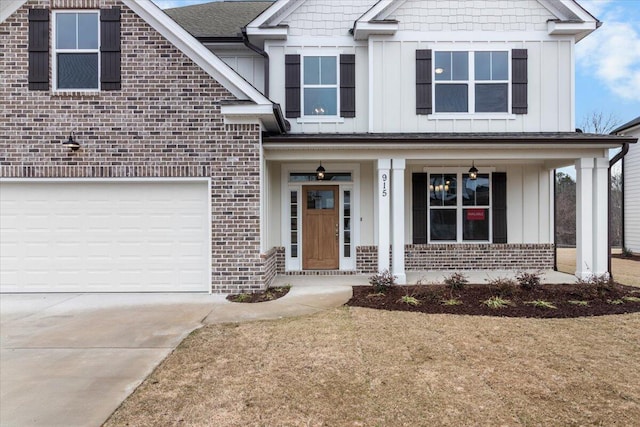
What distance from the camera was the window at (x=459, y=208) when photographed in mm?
10164

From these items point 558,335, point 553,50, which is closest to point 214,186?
point 558,335

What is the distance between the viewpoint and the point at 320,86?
9680 mm

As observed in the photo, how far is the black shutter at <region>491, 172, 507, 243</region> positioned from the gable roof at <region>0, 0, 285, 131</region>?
6.21 m

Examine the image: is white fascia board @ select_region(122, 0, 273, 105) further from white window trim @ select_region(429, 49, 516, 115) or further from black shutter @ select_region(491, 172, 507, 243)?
black shutter @ select_region(491, 172, 507, 243)

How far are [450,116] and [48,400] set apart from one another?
922 centimetres

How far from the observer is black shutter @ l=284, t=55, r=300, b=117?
377 inches

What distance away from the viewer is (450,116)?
9.49m

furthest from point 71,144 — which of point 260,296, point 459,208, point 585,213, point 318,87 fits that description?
point 585,213

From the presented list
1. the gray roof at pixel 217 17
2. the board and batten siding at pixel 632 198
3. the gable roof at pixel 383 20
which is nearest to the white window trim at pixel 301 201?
the gable roof at pixel 383 20

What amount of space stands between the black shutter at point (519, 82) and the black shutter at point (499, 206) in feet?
5.64

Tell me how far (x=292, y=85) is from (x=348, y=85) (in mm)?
1394

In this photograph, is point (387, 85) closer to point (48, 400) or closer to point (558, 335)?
point (558, 335)

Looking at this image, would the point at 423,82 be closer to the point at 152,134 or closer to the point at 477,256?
the point at 477,256

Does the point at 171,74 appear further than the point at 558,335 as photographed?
Yes
